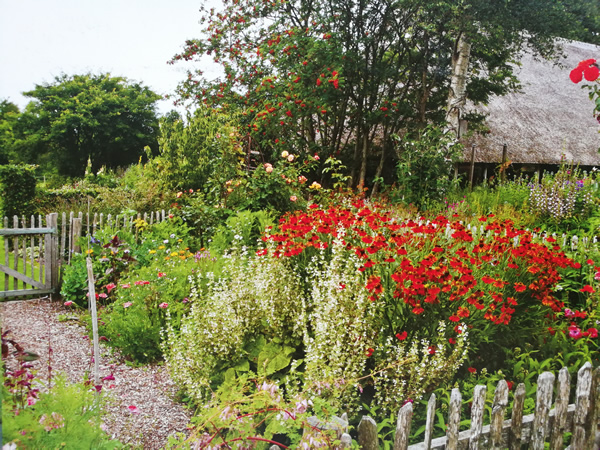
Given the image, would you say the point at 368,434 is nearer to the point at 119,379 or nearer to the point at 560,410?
the point at 560,410

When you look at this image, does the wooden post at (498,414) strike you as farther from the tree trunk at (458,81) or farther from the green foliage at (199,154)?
the tree trunk at (458,81)

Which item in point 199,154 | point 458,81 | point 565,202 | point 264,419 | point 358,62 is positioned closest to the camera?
point 264,419

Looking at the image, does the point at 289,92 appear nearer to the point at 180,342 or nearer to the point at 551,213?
the point at 551,213

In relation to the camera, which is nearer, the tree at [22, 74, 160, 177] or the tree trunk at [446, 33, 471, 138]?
the tree at [22, 74, 160, 177]

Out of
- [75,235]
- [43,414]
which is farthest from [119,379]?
[75,235]

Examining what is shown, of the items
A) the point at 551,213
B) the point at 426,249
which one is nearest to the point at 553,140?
the point at 551,213

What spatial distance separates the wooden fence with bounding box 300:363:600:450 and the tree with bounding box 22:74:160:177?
1410 millimetres

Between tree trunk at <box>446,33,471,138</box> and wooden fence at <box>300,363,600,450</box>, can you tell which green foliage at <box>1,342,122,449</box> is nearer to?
wooden fence at <box>300,363,600,450</box>

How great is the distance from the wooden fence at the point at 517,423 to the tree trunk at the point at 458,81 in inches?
227

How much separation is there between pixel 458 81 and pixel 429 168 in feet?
5.19

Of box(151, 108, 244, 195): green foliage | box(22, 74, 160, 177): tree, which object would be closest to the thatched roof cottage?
box(151, 108, 244, 195): green foliage

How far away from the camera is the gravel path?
202cm

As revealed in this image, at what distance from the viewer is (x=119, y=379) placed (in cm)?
276

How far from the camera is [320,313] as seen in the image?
2391 millimetres
